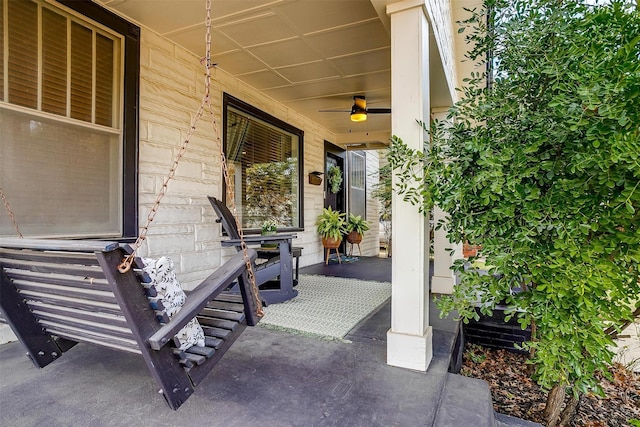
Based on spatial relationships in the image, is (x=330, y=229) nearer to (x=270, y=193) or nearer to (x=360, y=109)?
(x=270, y=193)

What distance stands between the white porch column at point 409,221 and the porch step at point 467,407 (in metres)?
0.23

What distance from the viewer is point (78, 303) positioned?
4.66ft

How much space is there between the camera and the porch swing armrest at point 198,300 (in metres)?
1.24

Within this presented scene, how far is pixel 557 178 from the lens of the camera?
1659 millimetres

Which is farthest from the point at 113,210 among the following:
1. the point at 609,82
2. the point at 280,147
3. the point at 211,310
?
the point at 609,82

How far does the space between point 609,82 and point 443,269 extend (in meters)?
2.87

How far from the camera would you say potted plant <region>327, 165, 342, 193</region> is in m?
6.93

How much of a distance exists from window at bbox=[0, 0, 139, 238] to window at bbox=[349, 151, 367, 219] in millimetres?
5515

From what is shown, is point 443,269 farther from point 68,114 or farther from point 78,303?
point 68,114

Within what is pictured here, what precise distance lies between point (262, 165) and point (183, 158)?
1.60m

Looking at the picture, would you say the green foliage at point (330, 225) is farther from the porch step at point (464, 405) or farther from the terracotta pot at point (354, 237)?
the porch step at point (464, 405)

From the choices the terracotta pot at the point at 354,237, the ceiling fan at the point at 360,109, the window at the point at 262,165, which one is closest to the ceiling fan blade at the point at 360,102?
the ceiling fan at the point at 360,109

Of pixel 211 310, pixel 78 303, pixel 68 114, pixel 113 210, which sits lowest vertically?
pixel 211 310

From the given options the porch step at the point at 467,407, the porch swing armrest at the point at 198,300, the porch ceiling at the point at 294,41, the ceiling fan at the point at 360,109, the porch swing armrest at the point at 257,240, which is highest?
the porch ceiling at the point at 294,41
